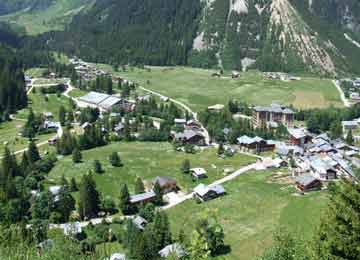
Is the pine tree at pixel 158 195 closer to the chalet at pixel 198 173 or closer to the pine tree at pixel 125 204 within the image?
the pine tree at pixel 125 204

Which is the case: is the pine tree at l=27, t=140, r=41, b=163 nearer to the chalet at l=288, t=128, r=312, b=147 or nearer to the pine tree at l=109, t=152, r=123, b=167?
the pine tree at l=109, t=152, r=123, b=167

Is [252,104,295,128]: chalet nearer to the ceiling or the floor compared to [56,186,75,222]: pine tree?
nearer to the ceiling

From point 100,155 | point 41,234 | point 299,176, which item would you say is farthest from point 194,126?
point 41,234

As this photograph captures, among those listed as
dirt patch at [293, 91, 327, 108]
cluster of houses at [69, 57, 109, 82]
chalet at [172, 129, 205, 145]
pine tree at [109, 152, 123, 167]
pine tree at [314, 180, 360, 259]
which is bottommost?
pine tree at [109, 152, 123, 167]

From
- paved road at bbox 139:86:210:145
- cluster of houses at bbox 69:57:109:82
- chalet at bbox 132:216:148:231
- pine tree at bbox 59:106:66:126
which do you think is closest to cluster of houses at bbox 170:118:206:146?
paved road at bbox 139:86:210:145

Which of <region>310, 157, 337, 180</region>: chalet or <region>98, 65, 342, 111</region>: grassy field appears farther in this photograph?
<region>98, 65, 342, 111</region>: grassy field

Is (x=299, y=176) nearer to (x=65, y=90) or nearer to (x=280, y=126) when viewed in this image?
(x=280, y=126)

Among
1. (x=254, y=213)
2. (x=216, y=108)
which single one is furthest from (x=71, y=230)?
(x=216, y=108)
